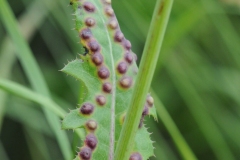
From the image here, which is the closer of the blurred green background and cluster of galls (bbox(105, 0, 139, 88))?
cluster of galls (bbox(105, 0, 139, 88))

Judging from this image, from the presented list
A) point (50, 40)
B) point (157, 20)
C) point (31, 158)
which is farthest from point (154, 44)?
point (50, 40)

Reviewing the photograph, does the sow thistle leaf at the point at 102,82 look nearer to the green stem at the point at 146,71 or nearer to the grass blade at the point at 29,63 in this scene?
the green stem at the point at 146,71

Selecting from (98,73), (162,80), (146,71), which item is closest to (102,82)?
(98,73)

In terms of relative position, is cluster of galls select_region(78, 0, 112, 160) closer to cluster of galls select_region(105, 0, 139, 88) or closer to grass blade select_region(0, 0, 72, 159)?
cluster of galls select_region(105, 0, 139, 88)

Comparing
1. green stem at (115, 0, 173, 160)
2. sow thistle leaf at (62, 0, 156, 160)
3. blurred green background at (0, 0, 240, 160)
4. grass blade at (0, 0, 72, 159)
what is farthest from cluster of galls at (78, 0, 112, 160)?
blurred green background at (0, 0, 240, 160)

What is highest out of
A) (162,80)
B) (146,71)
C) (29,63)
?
(146,71)

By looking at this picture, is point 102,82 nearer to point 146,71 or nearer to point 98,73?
point 98,73

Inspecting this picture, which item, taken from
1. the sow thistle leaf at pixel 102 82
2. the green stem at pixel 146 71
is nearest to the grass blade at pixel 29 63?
the sow thistle leaf at pixel 102 82

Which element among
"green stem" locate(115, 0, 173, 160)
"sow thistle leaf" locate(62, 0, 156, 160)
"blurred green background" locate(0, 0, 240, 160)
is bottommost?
"blurred green background" locate(0, 0, 240, 160)

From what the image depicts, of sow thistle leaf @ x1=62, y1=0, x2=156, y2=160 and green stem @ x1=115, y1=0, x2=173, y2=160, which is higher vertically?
green stem @ x1=115, y1=0, x2=173, y2=160
